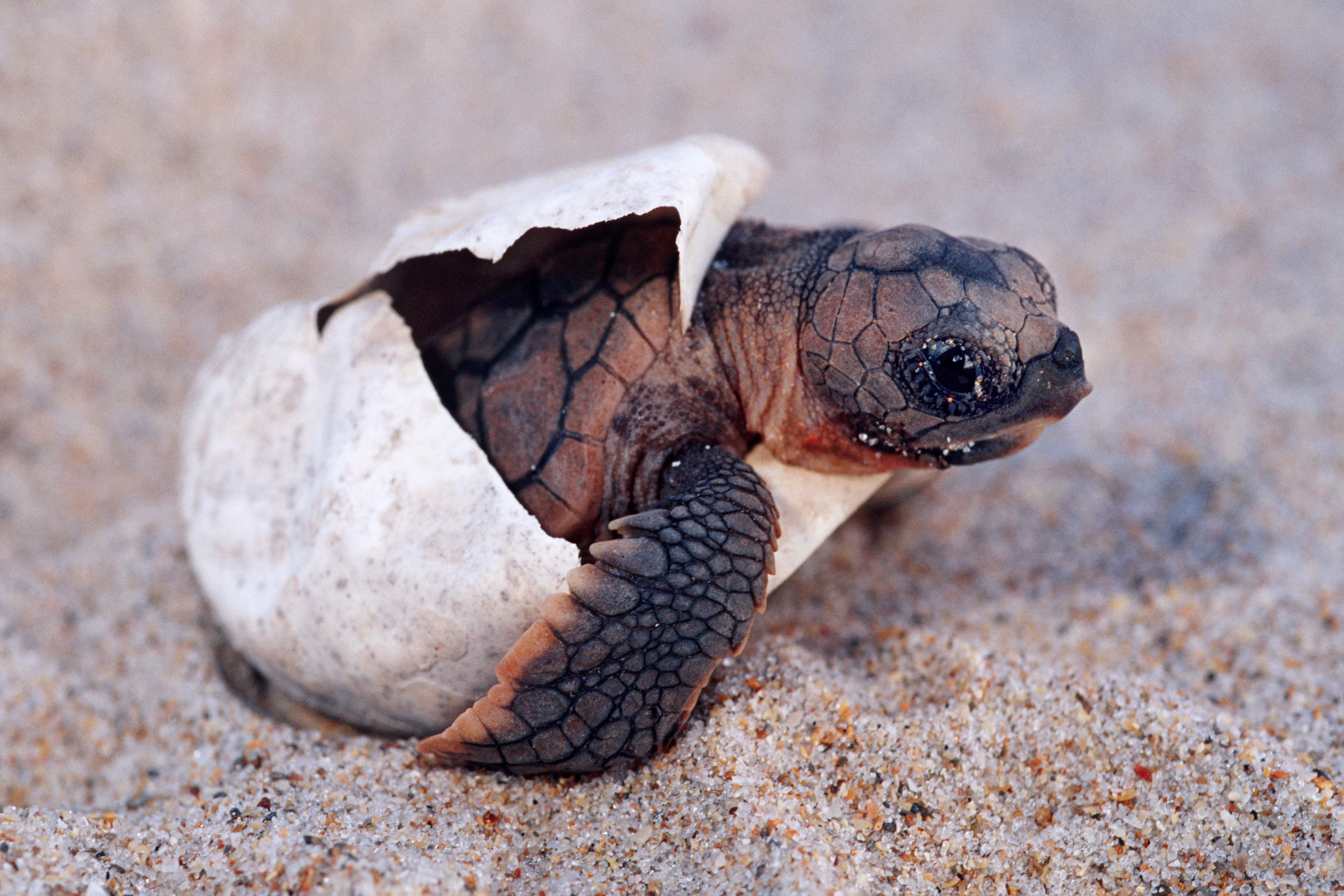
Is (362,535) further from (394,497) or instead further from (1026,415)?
(1026,415)

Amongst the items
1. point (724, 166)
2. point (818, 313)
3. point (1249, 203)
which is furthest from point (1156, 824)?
point (1249, 203)

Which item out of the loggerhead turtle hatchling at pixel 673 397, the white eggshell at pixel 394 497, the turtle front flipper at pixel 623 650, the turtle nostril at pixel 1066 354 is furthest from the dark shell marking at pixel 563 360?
the turtle nostril at pixel 1066 354

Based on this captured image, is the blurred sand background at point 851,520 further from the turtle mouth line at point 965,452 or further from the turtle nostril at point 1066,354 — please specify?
the turtle nostril at point 1066,354

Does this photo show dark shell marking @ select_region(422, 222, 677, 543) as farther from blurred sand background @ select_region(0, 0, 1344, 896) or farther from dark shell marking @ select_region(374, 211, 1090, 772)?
blurred sand background @ select_region(0, 0, 1344, 896)

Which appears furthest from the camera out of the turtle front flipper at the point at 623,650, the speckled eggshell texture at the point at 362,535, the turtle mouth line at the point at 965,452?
the turtle mouth line at the point at 965,452

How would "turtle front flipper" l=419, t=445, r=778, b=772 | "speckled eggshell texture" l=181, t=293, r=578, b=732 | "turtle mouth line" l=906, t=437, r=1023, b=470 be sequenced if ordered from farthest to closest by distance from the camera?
1. "turtle mouth line" l=906, t=437, r=1023, b=470
2. "speckled eggshell texture" l=181, t=293, r=578, b=732
3. "turtle front flipper" l=419, t=445, r=778, b=772

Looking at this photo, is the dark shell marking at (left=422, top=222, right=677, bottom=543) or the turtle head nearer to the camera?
the turtle head

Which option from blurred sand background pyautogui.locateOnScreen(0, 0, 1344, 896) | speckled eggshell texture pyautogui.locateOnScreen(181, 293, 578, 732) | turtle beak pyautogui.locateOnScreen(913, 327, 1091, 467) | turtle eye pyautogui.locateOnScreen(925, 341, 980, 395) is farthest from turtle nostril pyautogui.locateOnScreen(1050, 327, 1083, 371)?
speckled eggshell texture pyautogui.locateOnScreen(181, 293, 578, 732)

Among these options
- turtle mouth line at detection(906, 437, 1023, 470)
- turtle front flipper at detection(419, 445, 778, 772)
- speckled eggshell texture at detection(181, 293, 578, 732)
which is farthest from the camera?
turtle mouth line at detection(906, 437, 1023, 470)
